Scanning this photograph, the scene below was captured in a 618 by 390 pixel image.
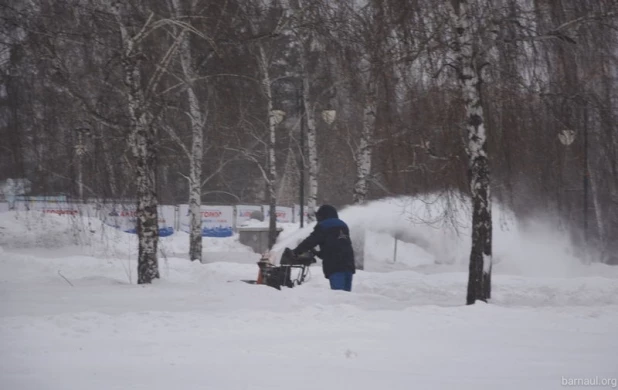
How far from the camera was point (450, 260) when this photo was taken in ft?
84.7

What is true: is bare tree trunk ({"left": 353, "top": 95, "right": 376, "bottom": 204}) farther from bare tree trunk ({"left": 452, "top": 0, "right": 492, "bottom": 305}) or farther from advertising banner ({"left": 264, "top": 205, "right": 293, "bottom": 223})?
advertising banner ({"left": 264, "top": 205, "right": 293, "bottom": 223})

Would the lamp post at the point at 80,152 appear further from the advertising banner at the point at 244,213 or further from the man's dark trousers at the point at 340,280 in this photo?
the advertising banner at the point at 244,213

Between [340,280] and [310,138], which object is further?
[310,138]

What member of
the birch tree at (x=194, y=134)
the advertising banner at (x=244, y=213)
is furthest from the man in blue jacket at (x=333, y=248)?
the advertising banner at (x=244, y=213)

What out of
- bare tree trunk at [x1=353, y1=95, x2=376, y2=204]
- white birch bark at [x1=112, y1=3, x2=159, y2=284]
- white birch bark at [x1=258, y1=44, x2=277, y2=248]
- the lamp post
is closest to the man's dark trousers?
white birch bark at [x1=112, y1=3, x2=159, y2=284]

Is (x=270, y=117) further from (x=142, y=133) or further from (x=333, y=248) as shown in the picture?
(x=333, y=248)

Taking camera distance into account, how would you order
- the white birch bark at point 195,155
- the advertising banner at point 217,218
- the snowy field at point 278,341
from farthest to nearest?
1. the advertising banner at point 217,218
2. the white birch bark at point 195,155
3. the snowy field at point 278,341

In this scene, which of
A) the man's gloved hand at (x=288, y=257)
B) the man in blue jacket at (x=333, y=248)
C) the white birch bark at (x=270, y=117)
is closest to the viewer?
the man in blue jacket at (x=333, y=248)

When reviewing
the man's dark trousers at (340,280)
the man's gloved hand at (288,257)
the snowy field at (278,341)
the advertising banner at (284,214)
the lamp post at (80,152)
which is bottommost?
the snowy field at (278,341)

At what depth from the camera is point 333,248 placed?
11.6 m

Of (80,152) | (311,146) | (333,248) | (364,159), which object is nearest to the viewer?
(333,248)

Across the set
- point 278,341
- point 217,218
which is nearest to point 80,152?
point 278,341

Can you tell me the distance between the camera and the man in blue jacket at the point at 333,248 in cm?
1157

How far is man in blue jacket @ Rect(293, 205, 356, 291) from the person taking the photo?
1157 cm
